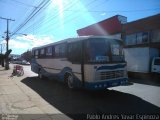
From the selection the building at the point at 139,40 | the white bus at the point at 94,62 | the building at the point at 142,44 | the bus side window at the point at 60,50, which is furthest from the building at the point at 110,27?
→ the white bus at the point at 94,62

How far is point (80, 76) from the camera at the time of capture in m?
9.23

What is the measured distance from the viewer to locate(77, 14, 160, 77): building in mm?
19938

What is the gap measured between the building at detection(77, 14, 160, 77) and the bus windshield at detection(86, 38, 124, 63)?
1099 centimetres

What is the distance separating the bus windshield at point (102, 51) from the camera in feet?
28.5

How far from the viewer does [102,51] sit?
8.92m

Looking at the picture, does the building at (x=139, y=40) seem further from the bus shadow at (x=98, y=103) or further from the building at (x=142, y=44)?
the bus shadow at (x=98, y=103)

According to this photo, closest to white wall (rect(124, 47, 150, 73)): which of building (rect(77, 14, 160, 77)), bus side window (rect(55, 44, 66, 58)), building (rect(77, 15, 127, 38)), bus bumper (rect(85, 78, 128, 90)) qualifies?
building (rect(77, 14, 160, 77))

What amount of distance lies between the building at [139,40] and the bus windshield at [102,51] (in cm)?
1099

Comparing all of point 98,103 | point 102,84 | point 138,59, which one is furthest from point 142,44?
point 98,103

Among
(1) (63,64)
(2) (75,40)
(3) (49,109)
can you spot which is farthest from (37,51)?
(3) (49,109)

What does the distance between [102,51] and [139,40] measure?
15.3 meters

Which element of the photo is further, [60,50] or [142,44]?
[142,44]

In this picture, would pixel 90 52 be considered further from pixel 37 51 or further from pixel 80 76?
pixel 37 51

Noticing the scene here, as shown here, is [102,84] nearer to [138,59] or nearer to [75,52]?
[75,52]
